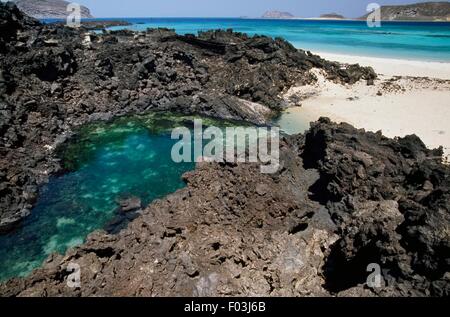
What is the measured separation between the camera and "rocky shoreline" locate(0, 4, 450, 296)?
28.7 feet

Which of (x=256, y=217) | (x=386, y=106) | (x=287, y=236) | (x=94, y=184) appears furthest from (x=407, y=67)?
(x=94, y=184)

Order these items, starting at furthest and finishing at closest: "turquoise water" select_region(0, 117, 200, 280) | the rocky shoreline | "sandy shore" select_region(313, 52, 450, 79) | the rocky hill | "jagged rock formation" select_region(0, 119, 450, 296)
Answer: the rocky hill → "sandy shore" select_region(313, 52, 450, 79) → "turquoise water" select_region(0, 117, 200, 280) → the rocky shoreline → "jagged rock formation" select_region(0, 119, 450, 296)

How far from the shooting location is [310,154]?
18.3 meters

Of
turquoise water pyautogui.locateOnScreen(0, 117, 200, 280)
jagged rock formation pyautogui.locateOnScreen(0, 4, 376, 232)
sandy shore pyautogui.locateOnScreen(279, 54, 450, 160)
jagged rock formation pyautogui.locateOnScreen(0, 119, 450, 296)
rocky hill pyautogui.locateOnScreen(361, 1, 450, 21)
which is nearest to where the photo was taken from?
jagged rock formation pyautogui.locateOnScreen(0, 119, 450, 296)

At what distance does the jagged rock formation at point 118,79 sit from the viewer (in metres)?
23.1

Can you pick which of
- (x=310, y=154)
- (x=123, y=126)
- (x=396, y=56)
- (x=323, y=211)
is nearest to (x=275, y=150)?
(x=310, y=154)

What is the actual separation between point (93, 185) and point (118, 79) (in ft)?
53.8

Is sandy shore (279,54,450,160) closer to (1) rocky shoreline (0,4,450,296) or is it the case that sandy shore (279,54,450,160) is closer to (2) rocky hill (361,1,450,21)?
(1) rocky shoreline (0,4,450,296)

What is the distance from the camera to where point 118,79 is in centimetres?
3272

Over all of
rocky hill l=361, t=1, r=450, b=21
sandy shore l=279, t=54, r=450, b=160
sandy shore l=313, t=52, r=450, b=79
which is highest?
rocky hill l=361, t=1, r=450, b=21

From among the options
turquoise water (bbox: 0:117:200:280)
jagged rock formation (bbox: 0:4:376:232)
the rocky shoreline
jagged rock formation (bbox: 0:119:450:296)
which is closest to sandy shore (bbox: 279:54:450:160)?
jagged rock formation (bbox: 0:4:376:232)

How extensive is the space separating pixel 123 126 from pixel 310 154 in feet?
54.5

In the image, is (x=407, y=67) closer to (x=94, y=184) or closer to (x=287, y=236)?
(x=287, y=236)
